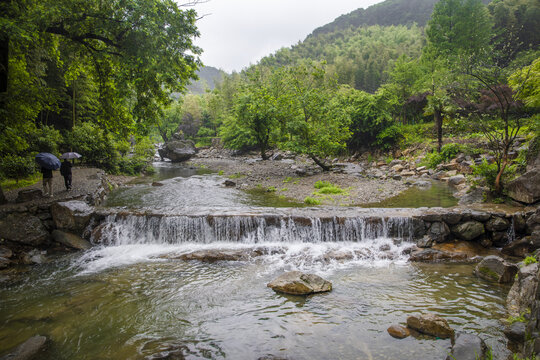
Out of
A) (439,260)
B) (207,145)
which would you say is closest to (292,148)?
(439,260)

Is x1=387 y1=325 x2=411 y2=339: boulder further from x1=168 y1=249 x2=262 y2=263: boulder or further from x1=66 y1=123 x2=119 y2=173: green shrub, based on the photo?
x1=66 y1=123 x2=119 y2=173: green shrub

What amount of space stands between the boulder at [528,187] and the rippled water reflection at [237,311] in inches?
190

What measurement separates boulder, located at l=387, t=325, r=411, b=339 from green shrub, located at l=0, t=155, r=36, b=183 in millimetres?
20180

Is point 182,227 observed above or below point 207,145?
below

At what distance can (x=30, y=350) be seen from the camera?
5.28 meters

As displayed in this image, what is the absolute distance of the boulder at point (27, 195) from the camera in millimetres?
12219

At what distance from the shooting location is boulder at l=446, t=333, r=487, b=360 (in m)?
4.44

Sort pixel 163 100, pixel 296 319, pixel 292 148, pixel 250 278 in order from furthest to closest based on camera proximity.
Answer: pixel 292 148, pixel 163 100, pixel 250 278, pixel 296 319

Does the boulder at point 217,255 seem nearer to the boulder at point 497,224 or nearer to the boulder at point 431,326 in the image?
the boulder at point 431,326

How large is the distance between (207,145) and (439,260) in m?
62.5

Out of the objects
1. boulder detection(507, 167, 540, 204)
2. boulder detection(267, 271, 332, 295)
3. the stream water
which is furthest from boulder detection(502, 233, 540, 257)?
boulder detection(267, 271, 332, 295)

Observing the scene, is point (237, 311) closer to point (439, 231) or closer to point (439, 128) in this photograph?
point (439, 231)

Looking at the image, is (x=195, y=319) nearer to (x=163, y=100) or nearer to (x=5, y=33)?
(x=163, y=100)

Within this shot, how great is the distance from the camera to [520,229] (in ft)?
33.6
